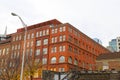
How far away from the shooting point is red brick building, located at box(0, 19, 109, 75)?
3135 inches

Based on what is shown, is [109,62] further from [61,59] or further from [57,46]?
[57,46]

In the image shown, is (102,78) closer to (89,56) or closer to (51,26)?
(51,26)

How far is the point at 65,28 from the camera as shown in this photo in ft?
265

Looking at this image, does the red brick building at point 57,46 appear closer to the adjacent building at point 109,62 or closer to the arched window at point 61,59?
the arched window at point 61,59

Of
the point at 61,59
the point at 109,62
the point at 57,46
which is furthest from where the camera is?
the point at 57,46

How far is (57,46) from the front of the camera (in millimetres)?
81938

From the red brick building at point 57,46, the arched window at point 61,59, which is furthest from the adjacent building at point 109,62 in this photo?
the arched window at point 61,59

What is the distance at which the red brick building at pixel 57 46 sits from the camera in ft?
261

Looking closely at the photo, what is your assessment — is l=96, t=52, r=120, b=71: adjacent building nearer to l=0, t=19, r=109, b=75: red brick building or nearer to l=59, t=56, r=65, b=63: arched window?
l=0, t=19, r=109, b=75: red brick building

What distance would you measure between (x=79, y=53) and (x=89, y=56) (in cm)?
1047

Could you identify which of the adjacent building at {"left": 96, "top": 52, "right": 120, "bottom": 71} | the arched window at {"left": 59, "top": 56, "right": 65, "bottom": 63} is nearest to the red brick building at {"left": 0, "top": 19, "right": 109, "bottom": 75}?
A: the arched window at {"left": 59, "top": 56, "right": 65, "bottom": 63}

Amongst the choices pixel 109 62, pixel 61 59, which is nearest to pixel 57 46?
pixel 61 59

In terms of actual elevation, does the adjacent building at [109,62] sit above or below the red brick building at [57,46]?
below

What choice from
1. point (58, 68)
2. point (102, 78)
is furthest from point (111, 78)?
point (58, 68)
